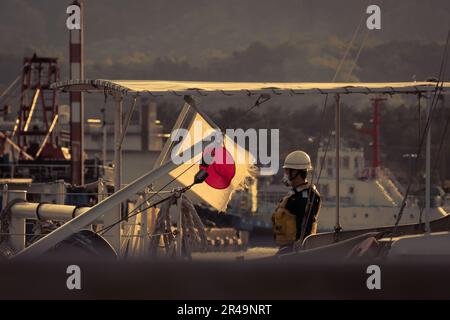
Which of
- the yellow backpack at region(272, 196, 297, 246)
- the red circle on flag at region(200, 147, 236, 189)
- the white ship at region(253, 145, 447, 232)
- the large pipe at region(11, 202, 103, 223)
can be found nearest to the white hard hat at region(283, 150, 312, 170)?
Result: the yellow backpack at region(272, 196, 297, 246)

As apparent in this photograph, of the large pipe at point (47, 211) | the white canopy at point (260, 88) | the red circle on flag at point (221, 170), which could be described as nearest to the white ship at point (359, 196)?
the large pipe at point (47, 211)

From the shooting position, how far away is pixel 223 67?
520ft

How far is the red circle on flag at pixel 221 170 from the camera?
1495cm

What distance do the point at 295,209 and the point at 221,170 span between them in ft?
11.7

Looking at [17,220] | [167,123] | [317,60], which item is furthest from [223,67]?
[17,220]

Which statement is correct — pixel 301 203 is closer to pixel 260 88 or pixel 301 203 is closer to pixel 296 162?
pixel 296 162

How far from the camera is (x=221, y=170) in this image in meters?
15.8

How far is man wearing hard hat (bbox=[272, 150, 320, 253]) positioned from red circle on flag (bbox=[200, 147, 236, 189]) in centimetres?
201

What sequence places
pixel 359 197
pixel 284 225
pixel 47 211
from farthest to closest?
pixel 359 197, pixel 47 211, pixel 284 225

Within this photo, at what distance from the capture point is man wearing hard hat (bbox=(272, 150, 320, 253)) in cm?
1230

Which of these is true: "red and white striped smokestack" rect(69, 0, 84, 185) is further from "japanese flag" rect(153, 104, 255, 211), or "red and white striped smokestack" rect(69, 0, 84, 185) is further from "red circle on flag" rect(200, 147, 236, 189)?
"red circle on flag" rect(200, 147, 236, 189)

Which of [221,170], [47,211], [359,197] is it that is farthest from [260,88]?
[359,197]

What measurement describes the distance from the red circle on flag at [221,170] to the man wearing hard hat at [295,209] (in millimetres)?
2013

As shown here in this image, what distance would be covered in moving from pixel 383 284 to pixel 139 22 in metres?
179
